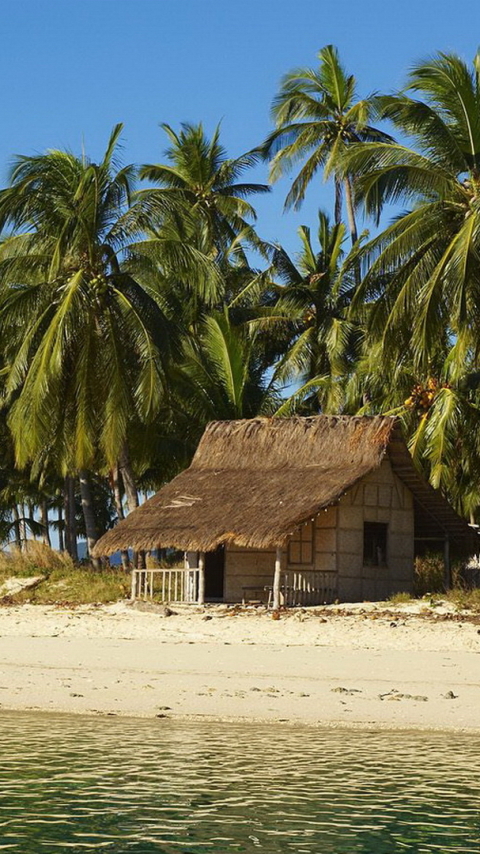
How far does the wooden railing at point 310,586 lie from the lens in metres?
22.7

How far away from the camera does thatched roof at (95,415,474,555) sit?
22.6m

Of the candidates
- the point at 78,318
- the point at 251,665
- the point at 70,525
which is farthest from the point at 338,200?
the point at 251,665

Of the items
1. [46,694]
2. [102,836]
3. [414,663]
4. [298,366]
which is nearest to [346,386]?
[298,366]

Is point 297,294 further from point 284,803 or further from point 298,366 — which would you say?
point 284,803

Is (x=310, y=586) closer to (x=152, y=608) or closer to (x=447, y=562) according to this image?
(x=152, y=608)

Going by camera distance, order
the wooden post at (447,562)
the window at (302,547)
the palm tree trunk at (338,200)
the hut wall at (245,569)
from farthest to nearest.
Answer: the palm tree trunk at (338,200), the wooden post at (447,562), the hut wall at (245,569), the window at (302,547)

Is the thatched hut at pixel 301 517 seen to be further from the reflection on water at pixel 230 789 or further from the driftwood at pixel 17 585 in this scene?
the reflection on water at pixel 230 789

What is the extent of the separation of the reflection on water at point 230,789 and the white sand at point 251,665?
32.2 inches

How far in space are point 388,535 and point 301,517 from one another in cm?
315

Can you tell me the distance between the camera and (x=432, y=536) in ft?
86.1

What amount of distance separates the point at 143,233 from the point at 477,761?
768 inches

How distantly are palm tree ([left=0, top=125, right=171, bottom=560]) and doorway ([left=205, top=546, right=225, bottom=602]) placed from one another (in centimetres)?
296

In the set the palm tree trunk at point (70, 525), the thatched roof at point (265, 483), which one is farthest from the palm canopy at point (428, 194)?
the palm tree trunk at point (70, 525)

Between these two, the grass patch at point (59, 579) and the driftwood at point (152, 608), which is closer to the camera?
the driftwood at point (152, 608)
